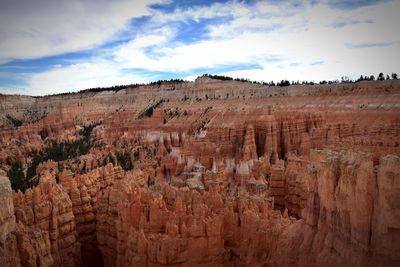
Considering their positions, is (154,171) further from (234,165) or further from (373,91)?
(373,91)

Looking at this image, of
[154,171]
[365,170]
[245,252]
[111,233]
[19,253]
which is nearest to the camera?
[365,170]

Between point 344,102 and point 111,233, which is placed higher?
point 344,102

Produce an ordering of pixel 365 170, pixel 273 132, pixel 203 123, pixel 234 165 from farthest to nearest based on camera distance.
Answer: pixel 203 123
pixel 273 132
pixel 234 165
pixel 365 170

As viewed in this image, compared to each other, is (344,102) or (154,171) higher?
(344,102)

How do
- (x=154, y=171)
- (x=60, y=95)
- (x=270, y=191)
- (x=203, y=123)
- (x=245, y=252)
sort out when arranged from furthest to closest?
(x=60, y=95)
(x=203, y=123)
(x=154, y=171)
(x=270, y=191)
(x=245, y=252)

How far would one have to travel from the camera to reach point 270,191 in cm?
1731

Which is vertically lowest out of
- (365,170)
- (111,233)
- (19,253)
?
(111,233)

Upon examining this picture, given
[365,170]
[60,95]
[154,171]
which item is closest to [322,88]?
[154,171]

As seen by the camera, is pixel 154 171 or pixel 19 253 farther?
pixel 154 171

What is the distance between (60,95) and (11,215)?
85401 mm

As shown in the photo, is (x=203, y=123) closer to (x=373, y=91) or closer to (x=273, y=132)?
(x=273, y=132)

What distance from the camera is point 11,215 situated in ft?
31.4

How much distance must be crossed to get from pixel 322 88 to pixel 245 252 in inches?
1345

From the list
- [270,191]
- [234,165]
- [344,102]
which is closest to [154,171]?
[234,165]
